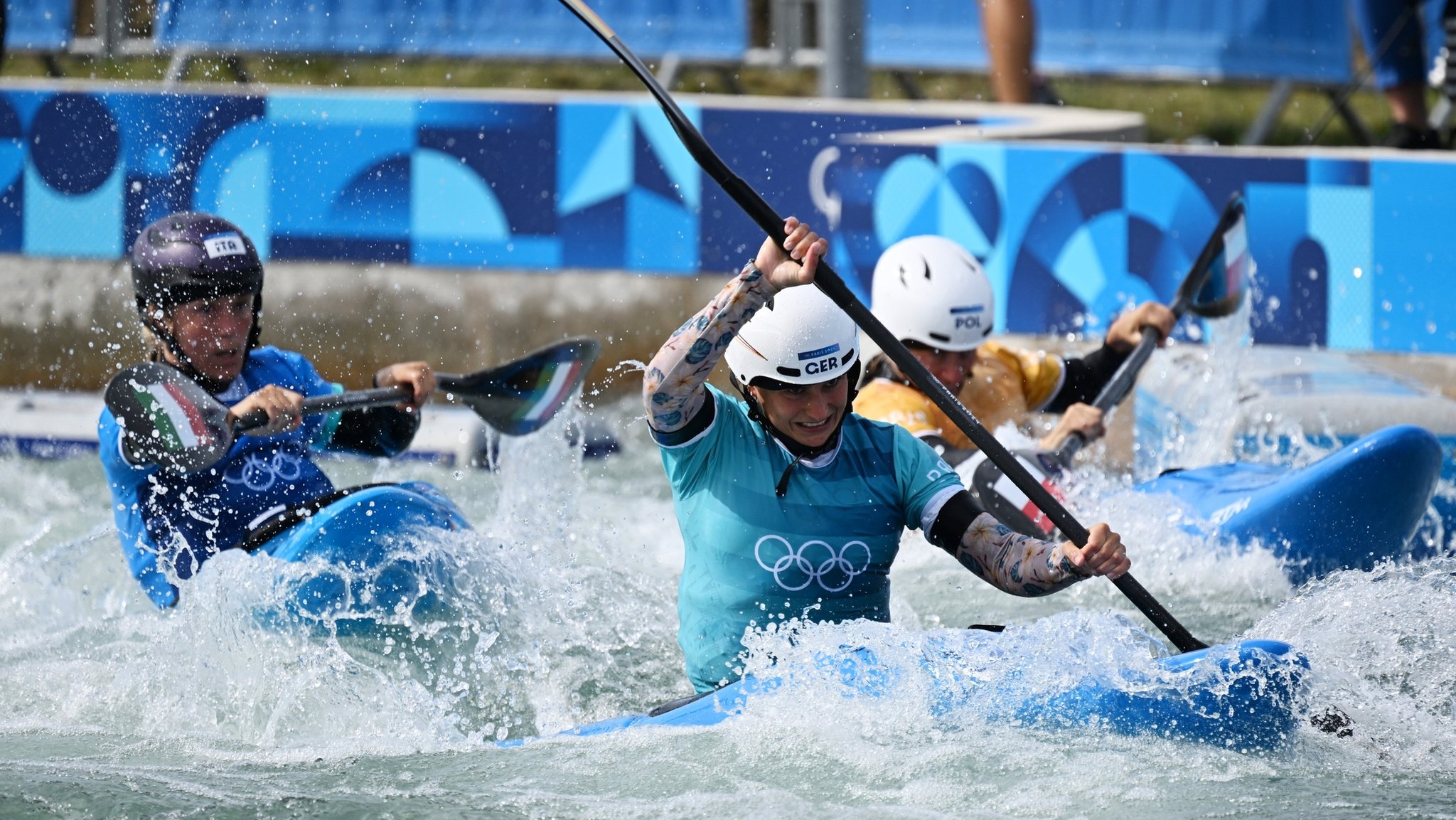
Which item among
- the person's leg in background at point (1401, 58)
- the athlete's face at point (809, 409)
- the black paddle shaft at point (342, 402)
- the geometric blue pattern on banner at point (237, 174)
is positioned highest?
the person's leg in background at point (1401, 58)

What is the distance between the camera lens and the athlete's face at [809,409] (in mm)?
3947

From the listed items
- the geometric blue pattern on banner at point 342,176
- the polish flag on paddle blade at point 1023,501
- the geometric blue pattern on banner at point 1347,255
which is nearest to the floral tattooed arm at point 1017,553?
the polish flag on paddle blade at point 1023,501

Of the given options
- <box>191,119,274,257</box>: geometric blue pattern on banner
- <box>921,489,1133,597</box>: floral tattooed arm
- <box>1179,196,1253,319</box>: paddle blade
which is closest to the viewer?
<box>921,489,1133,597</box>: floral tattooed arm

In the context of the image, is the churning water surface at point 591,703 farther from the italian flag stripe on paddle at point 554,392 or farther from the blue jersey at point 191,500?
the italian flag stripe on paddle at point 554,392

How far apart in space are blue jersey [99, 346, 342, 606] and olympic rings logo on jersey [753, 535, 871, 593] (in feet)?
5.38

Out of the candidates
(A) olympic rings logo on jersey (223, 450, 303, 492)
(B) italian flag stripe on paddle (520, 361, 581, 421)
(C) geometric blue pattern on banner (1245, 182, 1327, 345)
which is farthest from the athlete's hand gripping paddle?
(C) geometric blue pattern on banner (1245, 182, 1327, 345)

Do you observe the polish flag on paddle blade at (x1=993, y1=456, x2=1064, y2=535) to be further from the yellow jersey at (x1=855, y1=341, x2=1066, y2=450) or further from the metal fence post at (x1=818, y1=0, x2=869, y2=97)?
the metal fence post at (x1=818, y1=0, x2=869, y2=97)

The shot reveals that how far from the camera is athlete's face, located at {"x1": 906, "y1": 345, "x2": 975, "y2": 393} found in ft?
18.5

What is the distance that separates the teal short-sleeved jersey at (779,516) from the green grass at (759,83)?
6.55 metres

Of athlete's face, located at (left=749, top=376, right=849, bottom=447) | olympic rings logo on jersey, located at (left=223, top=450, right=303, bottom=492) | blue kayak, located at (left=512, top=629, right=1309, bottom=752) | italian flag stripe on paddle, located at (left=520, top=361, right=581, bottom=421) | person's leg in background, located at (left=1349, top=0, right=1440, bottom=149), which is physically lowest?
blue kayak, located at (left=512, top=629, right=1309, bottom=752)

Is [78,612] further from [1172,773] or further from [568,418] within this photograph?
[1172,773]

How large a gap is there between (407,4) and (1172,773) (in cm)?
781

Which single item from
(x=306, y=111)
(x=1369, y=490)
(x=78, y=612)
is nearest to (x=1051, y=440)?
(x=1369, y=490)

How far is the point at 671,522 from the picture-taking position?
6.95 meters
